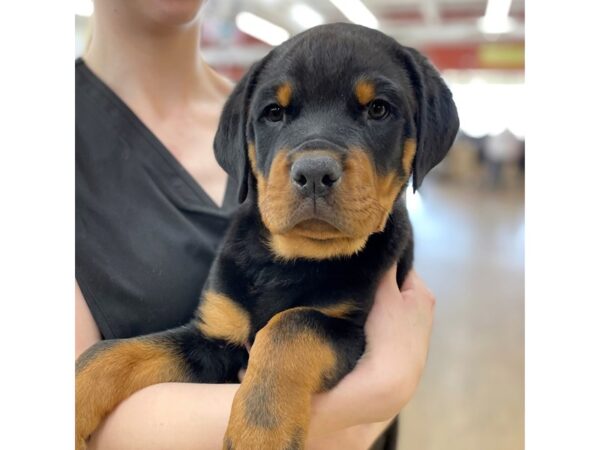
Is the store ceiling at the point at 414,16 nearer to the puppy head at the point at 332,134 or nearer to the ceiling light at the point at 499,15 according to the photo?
the ceiling light at the point at 499,15

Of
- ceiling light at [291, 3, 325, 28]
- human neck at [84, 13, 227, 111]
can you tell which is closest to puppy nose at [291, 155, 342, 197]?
human neck at [84, 13, 227, 111]

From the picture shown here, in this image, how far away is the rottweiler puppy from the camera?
1.10m

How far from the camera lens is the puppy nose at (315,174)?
1.07 meters

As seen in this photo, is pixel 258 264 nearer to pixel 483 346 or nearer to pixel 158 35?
pixel 158 35

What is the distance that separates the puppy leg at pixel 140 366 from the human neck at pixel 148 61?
646mm

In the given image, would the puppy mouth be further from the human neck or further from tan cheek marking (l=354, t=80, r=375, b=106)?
the human neck

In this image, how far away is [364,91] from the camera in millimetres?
1223

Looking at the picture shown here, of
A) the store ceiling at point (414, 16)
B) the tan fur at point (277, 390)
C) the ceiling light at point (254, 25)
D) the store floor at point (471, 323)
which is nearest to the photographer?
the tan fur at point (277, 390)

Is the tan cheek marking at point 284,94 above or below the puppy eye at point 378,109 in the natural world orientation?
above

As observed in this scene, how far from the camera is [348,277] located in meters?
1.29

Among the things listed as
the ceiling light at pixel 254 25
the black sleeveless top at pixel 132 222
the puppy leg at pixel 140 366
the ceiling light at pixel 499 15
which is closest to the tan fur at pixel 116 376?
the puppy leg at pixel 140 366

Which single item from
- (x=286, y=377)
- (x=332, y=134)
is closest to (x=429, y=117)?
(x=332, y=134)

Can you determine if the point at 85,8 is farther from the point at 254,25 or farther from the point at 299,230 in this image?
the point at 254,25
